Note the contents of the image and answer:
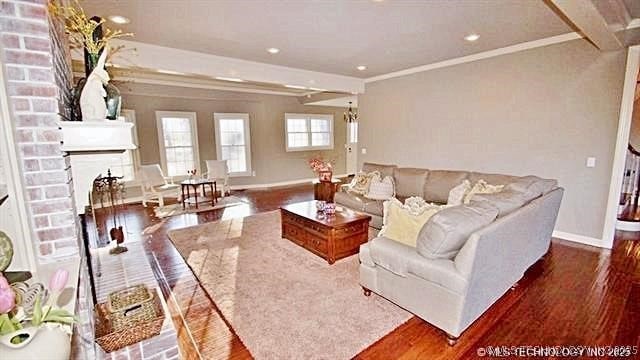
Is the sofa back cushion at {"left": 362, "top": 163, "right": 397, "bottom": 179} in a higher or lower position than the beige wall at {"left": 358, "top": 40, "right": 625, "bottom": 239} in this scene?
lower

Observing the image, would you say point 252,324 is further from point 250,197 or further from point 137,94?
point 137,94

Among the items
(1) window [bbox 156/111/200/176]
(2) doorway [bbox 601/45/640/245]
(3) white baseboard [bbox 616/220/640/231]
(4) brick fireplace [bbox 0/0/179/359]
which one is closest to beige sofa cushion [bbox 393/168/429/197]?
(2) doorway [bbox 601/45/640/245]

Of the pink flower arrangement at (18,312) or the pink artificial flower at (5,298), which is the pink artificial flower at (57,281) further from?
the pink artificial flower at (5,298)

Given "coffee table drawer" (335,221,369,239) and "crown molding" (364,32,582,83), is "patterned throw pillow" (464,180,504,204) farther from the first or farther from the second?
"crown molding" (364,32,582,83)

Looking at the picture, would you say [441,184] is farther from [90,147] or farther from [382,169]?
[90,147]

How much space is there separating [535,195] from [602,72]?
226 centimetres

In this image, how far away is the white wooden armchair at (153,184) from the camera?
6.21 meters

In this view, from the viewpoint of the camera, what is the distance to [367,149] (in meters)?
6.85

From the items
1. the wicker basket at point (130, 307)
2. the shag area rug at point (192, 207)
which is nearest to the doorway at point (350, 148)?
the shag area rug at point (192, 207)

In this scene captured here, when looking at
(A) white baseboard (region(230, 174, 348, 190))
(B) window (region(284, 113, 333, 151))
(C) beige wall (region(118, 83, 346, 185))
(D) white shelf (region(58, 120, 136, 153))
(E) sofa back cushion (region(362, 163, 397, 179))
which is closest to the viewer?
(D) white shelf (region(58, 120, 136, 153))

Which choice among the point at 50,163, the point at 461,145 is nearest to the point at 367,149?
the point at 461,145

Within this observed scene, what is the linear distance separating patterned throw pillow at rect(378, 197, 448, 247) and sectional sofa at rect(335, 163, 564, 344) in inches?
2.9

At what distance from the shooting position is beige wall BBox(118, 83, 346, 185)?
672 centimetres

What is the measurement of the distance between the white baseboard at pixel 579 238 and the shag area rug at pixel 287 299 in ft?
10.2
